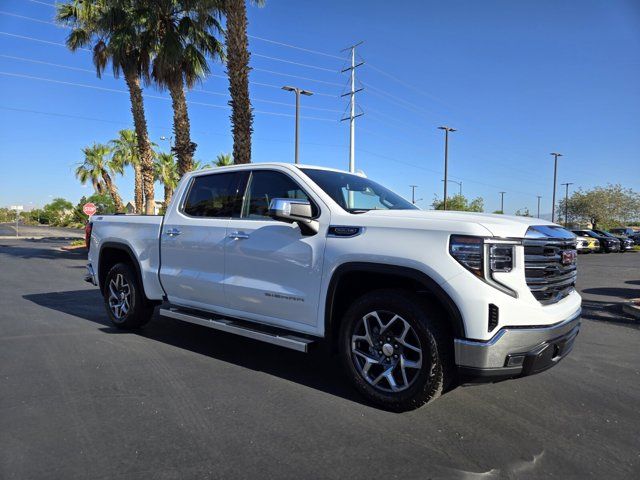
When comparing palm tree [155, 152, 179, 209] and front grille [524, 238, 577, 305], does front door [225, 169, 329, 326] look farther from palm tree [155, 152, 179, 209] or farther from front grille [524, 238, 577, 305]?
palm tree [155, 152, 179, 209]

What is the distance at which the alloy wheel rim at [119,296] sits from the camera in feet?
19.8

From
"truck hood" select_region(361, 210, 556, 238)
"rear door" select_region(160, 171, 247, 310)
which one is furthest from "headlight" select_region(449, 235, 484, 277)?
"rear door" select_region(160, 171, 247, 310)

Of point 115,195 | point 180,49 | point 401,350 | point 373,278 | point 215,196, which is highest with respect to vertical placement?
point 180,49

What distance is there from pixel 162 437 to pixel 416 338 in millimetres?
1890

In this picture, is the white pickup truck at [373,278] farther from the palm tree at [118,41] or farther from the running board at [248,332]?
the palm tree at [118,41]

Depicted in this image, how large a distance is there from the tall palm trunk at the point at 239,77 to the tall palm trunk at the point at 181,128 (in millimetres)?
3997

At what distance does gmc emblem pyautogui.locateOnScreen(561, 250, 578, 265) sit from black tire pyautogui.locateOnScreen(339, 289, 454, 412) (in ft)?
3.64

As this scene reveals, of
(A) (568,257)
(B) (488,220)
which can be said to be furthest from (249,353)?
(A) (568,257)

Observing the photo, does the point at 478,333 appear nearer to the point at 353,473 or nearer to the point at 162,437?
the point at 353,473

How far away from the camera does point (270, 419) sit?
3510mm

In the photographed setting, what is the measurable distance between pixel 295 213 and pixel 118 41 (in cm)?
1763

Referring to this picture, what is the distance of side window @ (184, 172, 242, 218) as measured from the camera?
4988mm

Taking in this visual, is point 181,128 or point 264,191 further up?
point 181,128

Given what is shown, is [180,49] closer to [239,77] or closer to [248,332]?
[239,77]
